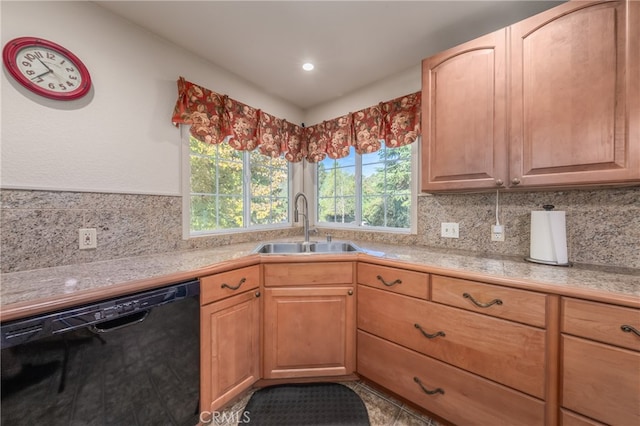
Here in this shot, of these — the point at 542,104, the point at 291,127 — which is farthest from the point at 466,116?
the point at 291,127

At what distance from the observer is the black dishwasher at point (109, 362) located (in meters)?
0.77

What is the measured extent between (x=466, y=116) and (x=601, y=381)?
4.37 feet

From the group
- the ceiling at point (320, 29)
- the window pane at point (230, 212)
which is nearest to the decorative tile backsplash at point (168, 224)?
the window pane at point (230, 212)

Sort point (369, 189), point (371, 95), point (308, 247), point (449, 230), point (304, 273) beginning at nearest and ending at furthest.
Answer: point (304, 273)
point (449, 230)
point (308, 247)
point (371, 95)
point (369, 189)

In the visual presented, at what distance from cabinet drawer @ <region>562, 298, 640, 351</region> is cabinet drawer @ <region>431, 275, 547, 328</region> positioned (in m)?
0.08

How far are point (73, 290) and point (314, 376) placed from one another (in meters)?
1.36

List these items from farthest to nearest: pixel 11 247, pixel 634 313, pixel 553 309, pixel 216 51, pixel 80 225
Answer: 1. pixel 216 51
2. pixel 80 225
3. pixel 11 247
4. pixel 553 309
5. pixel 634 313

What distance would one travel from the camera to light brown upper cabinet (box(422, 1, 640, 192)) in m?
1.01

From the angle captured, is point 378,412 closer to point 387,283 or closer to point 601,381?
point 387,283

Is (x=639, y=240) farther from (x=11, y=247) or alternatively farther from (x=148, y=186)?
(x=11, y=247)

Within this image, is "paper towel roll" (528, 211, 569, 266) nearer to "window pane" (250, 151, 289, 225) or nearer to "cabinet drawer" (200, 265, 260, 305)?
"cabinet drawer" (200, 265, 260, 305)

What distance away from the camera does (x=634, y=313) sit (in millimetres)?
820

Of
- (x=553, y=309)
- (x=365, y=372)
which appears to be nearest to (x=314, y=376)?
(x=365, y=372)

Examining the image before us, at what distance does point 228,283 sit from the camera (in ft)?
4.40
